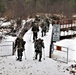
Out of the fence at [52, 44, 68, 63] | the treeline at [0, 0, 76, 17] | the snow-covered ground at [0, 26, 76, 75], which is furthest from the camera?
the treeline at [0, 0, 76, 17]

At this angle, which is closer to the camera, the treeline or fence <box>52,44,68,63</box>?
fence <box>52,44,68,63</box>

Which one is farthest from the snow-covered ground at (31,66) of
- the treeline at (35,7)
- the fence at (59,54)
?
the treeline at (35,7)

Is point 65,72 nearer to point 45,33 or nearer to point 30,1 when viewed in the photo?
point 45,33

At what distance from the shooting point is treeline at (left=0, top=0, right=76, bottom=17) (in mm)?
52312

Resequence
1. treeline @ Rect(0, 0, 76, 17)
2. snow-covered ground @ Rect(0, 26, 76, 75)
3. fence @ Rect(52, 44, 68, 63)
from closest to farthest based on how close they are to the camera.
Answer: snow-covered ground @ Rect(0, 26, 76, 75) → fence @ Rect(52, 44, 68, 63) → treeline @ Rect(0, 0, 76, 17)

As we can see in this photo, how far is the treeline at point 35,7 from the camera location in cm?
5231

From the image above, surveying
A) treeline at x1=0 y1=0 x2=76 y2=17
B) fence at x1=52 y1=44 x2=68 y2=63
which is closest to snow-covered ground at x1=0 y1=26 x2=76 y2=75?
fence at x1=52 y1=44 x2=68 y2=63

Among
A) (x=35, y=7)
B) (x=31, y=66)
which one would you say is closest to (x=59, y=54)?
(x=31, y=66)

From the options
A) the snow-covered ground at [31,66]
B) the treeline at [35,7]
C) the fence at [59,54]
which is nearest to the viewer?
the snow-covered ground at [31,66]

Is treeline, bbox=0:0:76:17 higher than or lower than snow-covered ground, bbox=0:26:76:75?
higher

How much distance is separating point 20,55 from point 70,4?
149ft

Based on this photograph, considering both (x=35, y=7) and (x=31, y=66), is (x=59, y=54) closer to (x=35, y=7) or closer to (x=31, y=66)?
(x=31, y=66)

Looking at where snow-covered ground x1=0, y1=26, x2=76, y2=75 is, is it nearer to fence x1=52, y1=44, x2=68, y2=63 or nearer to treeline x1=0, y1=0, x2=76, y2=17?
fence x1=52, y1=44, x2=68, y2=63

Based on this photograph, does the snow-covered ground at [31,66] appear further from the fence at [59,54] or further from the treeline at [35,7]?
the treeline at [35,7]
